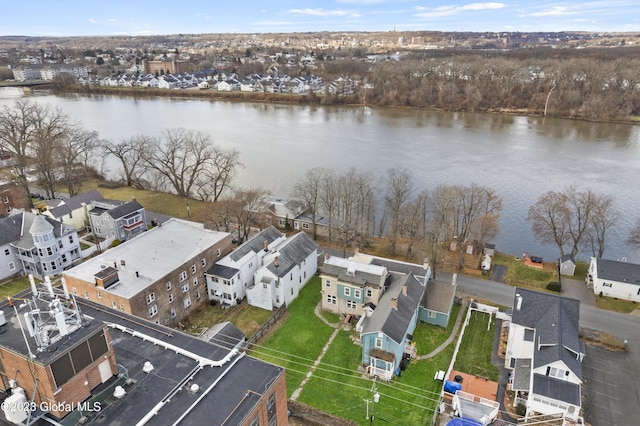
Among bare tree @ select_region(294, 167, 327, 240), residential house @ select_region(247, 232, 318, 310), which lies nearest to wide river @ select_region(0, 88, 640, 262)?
bare tree @ select_region(294, 167, 327, 240)

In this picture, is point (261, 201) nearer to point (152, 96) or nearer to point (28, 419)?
point (28, 419)

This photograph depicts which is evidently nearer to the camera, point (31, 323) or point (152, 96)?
point (31, 323)

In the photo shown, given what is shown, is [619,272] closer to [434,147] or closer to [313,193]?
[313,193]

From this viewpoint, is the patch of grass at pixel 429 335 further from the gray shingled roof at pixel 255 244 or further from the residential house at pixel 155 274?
the residential house at pixel 155 274

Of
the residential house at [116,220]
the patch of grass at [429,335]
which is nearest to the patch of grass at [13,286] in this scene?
the residential house at [116,220]

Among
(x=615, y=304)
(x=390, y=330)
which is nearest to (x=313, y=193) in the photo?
(x=390, y=330)

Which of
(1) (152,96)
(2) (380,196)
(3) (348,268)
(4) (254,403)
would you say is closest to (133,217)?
(3) (348,268)

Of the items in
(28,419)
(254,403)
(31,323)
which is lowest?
(254,403)
